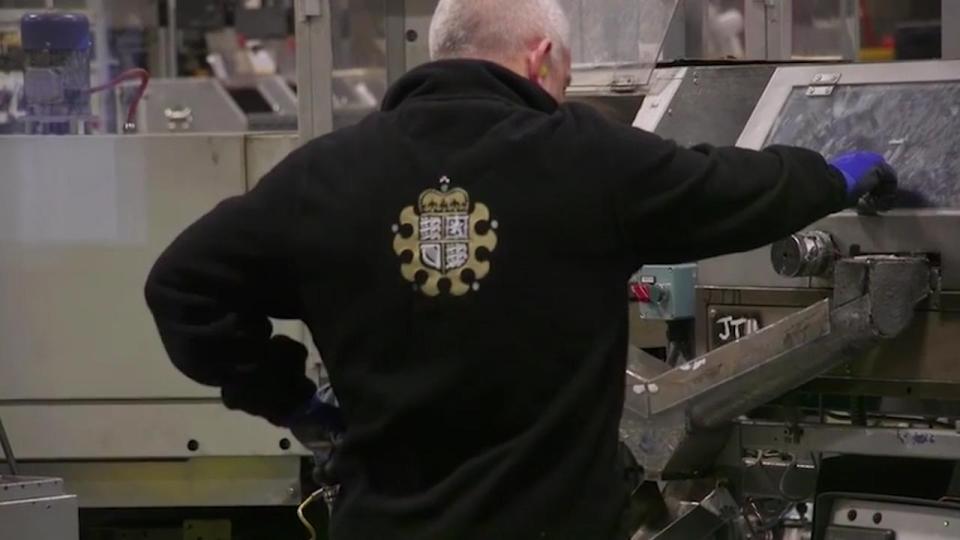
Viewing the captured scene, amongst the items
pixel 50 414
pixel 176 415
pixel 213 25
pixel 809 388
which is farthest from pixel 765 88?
pixel 213 25

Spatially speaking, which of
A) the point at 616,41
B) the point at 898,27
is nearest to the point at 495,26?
the point at 616,41

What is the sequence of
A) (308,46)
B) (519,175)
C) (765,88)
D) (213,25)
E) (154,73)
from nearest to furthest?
(519,175) < (765,88) < (308,46) < (154,73) < (213,25)

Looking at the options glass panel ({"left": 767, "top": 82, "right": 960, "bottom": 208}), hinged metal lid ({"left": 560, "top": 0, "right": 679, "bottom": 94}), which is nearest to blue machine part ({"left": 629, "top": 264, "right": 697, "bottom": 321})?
glass panel ({"left": 767, "top": 82, "right": 960, "bottom": 208})

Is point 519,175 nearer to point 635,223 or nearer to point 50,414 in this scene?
point 635,223

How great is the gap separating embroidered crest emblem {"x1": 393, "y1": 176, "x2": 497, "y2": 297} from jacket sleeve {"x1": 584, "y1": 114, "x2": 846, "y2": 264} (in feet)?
0.47

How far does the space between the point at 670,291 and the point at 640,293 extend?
6 centimetres

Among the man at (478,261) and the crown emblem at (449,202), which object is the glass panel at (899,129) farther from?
the crown emblem at (449,202)

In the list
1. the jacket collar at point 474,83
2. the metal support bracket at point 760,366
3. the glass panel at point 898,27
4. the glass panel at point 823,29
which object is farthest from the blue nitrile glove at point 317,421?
the glass panel at point 898,27

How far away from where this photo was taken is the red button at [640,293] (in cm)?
255

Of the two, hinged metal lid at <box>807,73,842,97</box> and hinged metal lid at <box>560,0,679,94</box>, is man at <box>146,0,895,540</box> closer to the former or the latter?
hinged metal lid at <box>807,73,842,97</box>

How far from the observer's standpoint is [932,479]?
2734 millimetres

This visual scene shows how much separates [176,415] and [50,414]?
0.26m

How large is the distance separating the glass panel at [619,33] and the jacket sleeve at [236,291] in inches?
44.1

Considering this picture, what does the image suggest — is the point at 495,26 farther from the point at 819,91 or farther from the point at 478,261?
the point at 819,91
